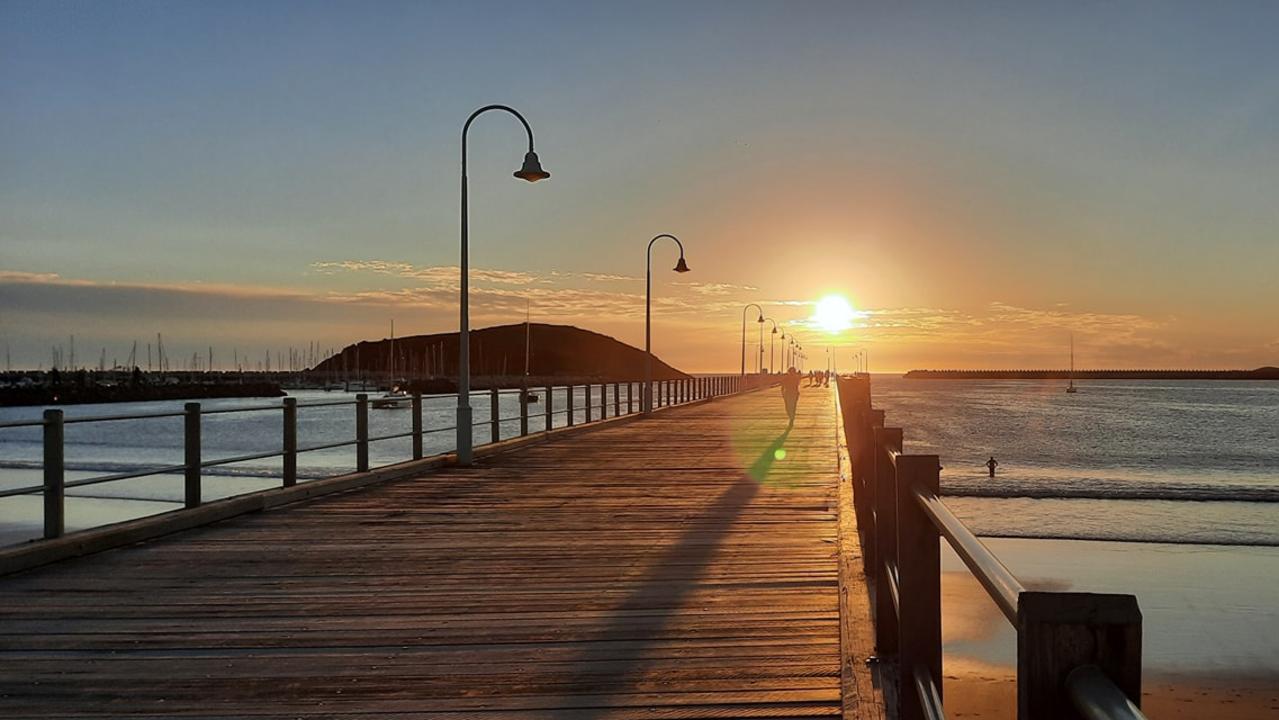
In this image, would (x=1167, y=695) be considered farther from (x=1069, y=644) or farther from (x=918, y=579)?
(x=1069, y=644)

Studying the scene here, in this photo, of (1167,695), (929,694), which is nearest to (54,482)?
(929,694)

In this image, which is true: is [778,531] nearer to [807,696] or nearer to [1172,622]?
[807,696]

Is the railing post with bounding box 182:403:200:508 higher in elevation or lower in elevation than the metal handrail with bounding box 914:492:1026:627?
lower

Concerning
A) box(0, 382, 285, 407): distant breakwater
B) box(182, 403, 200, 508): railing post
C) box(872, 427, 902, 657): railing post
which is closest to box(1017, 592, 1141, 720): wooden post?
box(872, 427, 902, 657): railing post

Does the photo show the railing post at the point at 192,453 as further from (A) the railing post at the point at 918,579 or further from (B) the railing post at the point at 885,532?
(A) the railing post at the point at 918,579

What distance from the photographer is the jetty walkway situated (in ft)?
15.3

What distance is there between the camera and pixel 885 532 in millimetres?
5082

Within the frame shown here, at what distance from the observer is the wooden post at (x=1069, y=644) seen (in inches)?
58.9

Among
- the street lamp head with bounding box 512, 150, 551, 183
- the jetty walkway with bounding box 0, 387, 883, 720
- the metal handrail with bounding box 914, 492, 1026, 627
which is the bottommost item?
the jetty walkway with bounding box 0, 387, 883, 720

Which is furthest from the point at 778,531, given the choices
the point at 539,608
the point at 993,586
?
the point at 993,586

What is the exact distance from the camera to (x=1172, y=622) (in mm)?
24953

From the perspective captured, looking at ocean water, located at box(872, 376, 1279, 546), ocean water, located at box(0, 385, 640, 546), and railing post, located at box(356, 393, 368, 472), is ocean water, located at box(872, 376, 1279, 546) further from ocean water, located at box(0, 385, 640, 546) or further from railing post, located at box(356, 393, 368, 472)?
railing post, located at box(356, 393, 368, 472)

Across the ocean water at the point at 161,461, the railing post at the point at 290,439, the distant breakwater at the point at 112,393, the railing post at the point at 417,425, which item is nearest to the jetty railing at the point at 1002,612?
the ocean water at the point at 161,461

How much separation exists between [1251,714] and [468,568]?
54.1 ft
